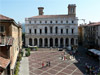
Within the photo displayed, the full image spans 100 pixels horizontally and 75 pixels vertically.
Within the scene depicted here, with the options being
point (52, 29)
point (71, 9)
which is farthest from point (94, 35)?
point (71, 9)

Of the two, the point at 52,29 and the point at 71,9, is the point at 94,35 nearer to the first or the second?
the point at 52,29

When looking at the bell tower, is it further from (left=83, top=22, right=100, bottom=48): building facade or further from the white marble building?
(left=83, top=22, right=100, bottom=48): building facade

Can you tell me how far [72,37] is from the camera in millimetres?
56062

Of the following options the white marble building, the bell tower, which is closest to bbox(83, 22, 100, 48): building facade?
the white marble building

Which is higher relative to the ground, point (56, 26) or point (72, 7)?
point (72, 7)

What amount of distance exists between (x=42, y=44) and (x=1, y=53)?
1727 inches

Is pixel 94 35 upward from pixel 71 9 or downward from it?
downward

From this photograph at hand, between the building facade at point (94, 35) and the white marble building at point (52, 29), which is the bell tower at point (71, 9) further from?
the building facade at point (94, 35)

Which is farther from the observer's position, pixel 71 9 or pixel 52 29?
pixel 71 9

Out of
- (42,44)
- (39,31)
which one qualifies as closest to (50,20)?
(39,31)

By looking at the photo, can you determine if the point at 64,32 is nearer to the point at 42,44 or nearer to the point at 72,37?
the point at 72,37

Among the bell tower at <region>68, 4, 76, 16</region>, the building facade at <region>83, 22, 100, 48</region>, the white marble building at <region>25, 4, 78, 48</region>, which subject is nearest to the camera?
the building facade at <region>83, 22, 100, 48</region>

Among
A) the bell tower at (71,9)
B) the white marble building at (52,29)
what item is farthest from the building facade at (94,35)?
the bell tower at (71,9)

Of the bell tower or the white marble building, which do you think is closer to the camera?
the white marble building
